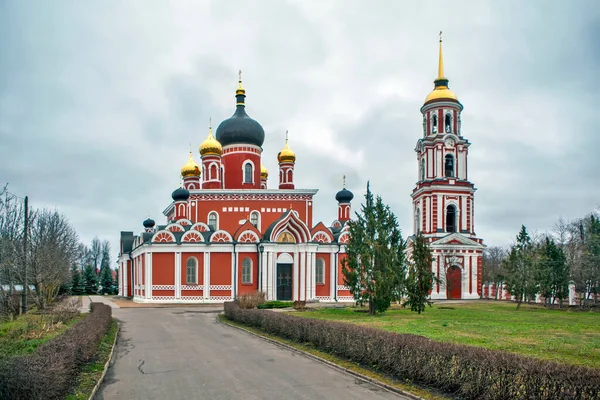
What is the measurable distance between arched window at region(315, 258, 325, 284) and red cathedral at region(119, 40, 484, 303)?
77 mm

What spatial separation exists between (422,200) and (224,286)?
18.1 meters

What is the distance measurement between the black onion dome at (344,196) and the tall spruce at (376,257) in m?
19.6

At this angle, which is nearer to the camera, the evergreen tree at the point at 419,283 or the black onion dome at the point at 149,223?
the evergreen tree at the point at 419,283

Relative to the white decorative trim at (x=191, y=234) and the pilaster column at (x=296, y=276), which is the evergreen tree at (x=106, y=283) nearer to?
the white decorative trim at (x=191, y=234)

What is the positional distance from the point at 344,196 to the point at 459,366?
37211mm

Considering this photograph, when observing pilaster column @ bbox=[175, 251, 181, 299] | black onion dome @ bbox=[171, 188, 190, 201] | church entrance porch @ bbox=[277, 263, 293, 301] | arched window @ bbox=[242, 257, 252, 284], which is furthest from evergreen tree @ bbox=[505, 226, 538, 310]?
black onion dome @ bbox=[171, 188, 190, 201]

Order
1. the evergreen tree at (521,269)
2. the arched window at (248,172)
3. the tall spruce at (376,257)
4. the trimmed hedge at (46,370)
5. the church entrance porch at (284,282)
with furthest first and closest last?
the arched window at (248,172) → the church entrance porch at (284,282) → the evergreen tree at (521,269) → the tall spruce at (376,257) → the trimmed hedge at (46,370)

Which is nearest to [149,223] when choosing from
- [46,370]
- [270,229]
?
[270,229]

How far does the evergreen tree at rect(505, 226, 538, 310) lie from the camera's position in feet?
112

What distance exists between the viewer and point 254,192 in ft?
143

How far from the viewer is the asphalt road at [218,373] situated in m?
10.4

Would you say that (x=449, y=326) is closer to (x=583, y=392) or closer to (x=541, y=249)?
(x=583, y=392)

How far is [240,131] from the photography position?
152ft

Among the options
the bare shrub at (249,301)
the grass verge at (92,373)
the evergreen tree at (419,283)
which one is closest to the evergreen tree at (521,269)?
the evergreen tree at (419,283)
